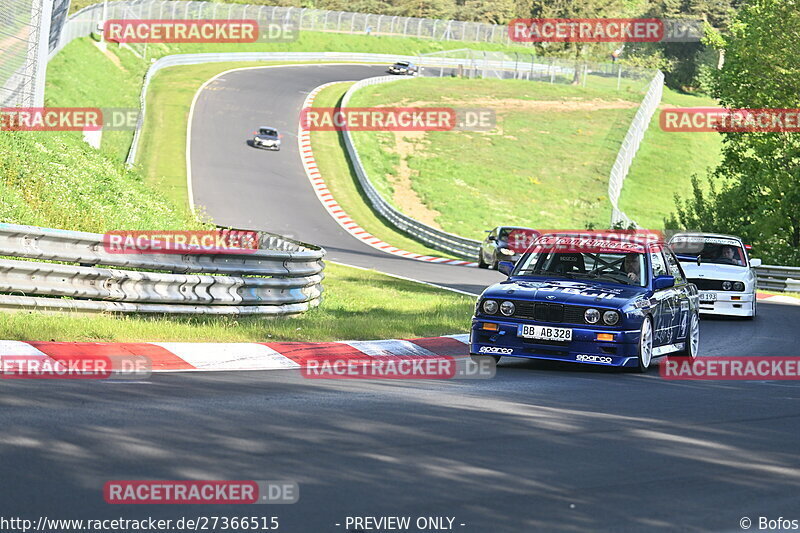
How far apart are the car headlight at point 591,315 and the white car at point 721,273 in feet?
33.2

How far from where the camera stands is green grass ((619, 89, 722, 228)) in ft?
203

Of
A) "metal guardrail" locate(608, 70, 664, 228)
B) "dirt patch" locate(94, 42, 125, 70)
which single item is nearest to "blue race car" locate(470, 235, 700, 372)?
"metal guardrail" locate(608, 70, 664, 228)

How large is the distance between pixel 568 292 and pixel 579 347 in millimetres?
627

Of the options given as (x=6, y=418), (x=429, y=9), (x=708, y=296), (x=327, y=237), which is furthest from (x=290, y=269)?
(x=429, y=9)

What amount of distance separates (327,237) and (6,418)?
112 feet

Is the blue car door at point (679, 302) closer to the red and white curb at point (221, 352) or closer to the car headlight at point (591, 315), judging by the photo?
the car headlight at point (591, 315)

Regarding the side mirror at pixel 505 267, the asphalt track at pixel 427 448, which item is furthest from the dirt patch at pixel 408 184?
the asphalt track at pixel 427 448

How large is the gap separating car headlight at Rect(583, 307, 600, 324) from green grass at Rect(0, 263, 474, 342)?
268cm

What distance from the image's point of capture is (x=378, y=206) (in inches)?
1912

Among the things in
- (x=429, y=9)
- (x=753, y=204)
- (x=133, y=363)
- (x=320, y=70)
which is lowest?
(x=133, y=363)

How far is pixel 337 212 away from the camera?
46406 millimetres

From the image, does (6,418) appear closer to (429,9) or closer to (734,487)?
(734,487)

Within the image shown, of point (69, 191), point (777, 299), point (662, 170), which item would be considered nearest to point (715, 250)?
point (777, 299)

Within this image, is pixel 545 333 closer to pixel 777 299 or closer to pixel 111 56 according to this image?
pixel 777 299
